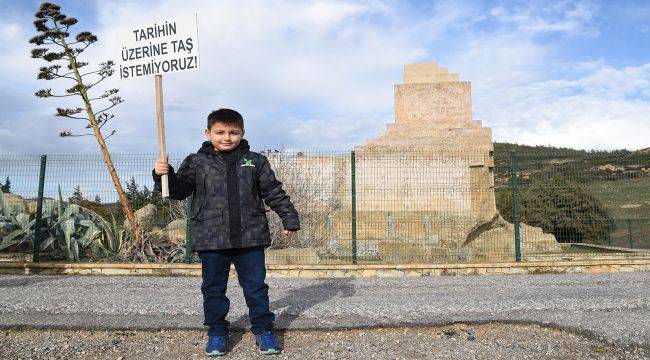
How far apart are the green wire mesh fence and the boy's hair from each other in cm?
488

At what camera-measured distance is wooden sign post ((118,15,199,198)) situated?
4.86 meters

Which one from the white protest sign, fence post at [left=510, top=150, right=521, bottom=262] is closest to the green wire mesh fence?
→ fence post at [left=510, top=150, right=521, bottom=262]

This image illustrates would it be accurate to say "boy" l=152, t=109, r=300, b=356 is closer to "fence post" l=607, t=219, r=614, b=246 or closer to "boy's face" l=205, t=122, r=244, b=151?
"boy's face" l=205, t=122, r=244, b=151

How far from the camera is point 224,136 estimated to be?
3.74 metres

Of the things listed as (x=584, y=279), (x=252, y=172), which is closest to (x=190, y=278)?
(x=252, y=172)

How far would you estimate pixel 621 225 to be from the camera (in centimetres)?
1038

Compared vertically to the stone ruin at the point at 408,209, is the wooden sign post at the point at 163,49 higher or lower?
higher

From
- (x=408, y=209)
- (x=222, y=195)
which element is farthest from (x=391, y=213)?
(x=222, y=195)

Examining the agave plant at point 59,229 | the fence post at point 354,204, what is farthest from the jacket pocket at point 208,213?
the agave plant at point 59,229

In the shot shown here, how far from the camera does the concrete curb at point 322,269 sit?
27.1ft

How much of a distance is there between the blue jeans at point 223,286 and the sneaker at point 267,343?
42 millimetres

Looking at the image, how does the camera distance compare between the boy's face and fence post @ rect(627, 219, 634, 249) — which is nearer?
the boy's face

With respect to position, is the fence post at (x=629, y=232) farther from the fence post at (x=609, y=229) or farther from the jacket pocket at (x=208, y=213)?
the jacket pocket at (x=208, y=213)

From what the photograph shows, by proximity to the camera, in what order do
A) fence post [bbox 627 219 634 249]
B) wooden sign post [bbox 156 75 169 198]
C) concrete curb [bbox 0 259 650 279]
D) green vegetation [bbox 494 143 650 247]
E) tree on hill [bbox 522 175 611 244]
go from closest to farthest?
wooden sign post [bbox 156 75 169 198] < concrete curb [bbox 0 259 650 279] < green vegetation [bbox 494 143 650 247] < tree on hill [bbox 522 175 611 244] < fence post [bbox 627 219 634 249]
